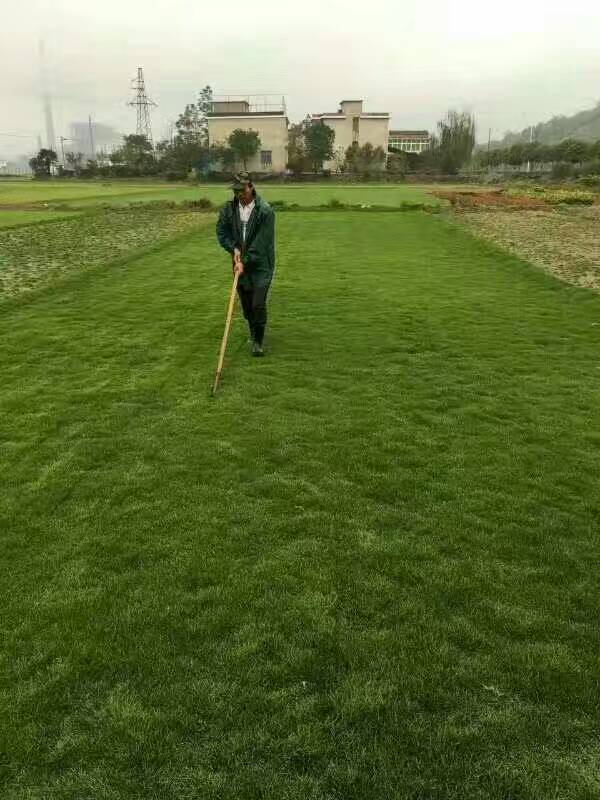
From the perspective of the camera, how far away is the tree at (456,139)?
113m

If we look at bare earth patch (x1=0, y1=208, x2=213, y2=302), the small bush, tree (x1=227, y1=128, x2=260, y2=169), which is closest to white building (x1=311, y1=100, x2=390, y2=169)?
tree (x1=227, y1=128, x2=260, y2=169)

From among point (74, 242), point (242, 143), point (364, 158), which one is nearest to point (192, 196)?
point (74, 242)

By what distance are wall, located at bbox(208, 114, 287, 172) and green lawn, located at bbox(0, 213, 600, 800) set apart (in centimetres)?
11851

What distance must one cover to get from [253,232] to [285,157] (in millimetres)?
119458

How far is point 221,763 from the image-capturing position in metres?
2.74

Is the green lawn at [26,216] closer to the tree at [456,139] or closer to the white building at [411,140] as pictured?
the tree at [456,139]

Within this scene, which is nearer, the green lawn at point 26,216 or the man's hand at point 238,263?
the man's hand at point 238,263

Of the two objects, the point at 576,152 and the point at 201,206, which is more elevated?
the point at 576,152

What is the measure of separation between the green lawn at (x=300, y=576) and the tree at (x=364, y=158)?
366 ft

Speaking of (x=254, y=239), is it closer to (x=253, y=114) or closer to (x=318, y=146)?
(x=318, y=146)

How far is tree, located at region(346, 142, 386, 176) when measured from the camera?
371 ft

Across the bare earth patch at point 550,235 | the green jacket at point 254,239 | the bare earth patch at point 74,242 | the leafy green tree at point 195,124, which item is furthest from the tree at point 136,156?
the green jacket at point 254,239

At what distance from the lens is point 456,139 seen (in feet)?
396

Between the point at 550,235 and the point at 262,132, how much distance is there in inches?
4148
